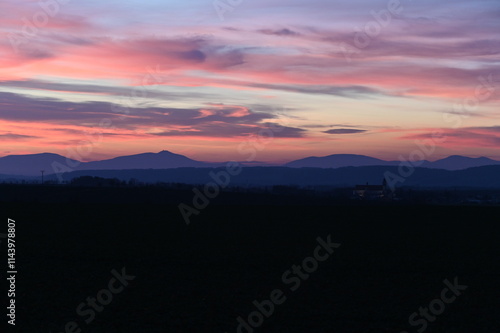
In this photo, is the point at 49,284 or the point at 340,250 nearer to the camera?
the point at 49,284

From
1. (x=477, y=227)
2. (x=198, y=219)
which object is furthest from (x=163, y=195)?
(x=477, y=227)

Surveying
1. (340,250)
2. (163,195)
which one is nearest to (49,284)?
(340,250)

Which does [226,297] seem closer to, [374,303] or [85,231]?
[374,303]

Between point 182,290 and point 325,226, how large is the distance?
30.3 m

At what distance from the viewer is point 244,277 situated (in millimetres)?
24578

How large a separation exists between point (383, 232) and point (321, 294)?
86.1ft

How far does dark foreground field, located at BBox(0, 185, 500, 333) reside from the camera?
58.5ft

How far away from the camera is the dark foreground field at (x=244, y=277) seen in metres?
17.8

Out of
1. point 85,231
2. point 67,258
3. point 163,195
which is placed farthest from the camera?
point 163,195

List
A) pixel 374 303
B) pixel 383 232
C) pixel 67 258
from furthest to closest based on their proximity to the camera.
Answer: pixel 383 232 → pixel 67 258 → pixel 374 303

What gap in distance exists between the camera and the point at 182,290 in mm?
21734

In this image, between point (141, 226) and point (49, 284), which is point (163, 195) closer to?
point (141, 226)

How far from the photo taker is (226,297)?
2075 cm

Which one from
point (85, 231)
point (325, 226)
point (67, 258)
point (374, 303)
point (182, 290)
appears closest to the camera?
point (374, 303)
